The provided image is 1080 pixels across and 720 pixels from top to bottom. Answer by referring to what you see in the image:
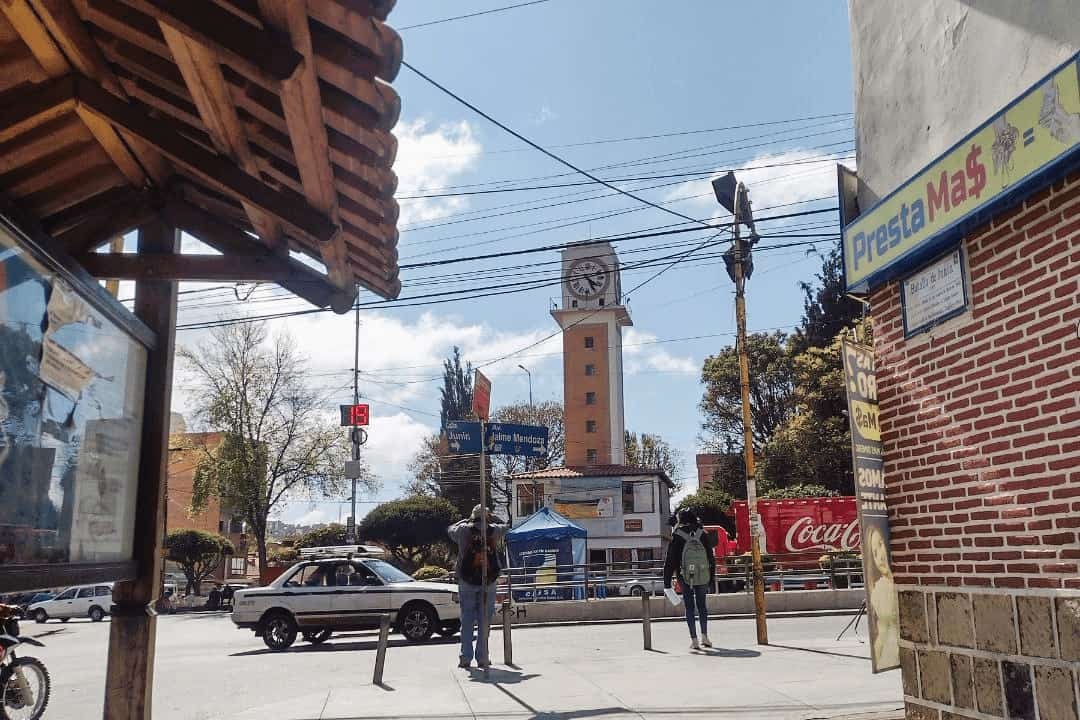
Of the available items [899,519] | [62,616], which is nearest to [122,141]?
[899,519]

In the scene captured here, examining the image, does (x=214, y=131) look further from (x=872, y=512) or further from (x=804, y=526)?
(x=804, y=526)

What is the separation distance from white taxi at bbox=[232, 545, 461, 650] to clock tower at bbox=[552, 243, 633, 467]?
4937 cm

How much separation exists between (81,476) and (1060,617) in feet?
17.2

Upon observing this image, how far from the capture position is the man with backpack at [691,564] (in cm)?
1238

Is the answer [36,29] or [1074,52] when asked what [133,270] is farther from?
[1074,52]

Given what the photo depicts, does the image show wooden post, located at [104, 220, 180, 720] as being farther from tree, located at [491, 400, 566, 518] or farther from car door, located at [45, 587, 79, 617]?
tree, located at [491, 400, 566, 518]

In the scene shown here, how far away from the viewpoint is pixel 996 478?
18.7 ft

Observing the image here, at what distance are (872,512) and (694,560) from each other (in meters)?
5.97

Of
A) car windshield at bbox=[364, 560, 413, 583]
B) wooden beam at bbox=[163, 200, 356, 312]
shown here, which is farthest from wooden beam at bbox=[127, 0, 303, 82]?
car windshield at bbox=[364, 560, 413, 583]

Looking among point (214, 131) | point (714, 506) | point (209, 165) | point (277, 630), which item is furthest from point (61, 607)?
point (214, 131)

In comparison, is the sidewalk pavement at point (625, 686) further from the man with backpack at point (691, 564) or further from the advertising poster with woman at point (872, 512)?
the advertising poster with woman at point (872, 512)

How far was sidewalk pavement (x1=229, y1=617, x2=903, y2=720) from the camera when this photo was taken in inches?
315

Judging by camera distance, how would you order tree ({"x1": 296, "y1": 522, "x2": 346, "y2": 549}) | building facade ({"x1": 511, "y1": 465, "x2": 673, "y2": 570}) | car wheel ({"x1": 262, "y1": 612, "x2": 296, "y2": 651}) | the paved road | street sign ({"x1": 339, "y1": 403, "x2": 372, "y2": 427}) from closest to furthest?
the paved road, car wheel ({"x1": 262, "y1": 612, "x2": 296, "y2": 651}), street sign ({"x1": 339, "y1": 403, "x2": 372, "y2": 427}), tree ({"x1": 296, "y1": 522, "x2": 346, "y2": 549}), building facade ({"x1": 511, "y1": 465, "x2": 673, "y2": 570})

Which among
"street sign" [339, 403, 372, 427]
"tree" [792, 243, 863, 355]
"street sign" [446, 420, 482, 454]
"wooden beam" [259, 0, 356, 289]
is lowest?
"street sign" [446, 420, 482, 454]
